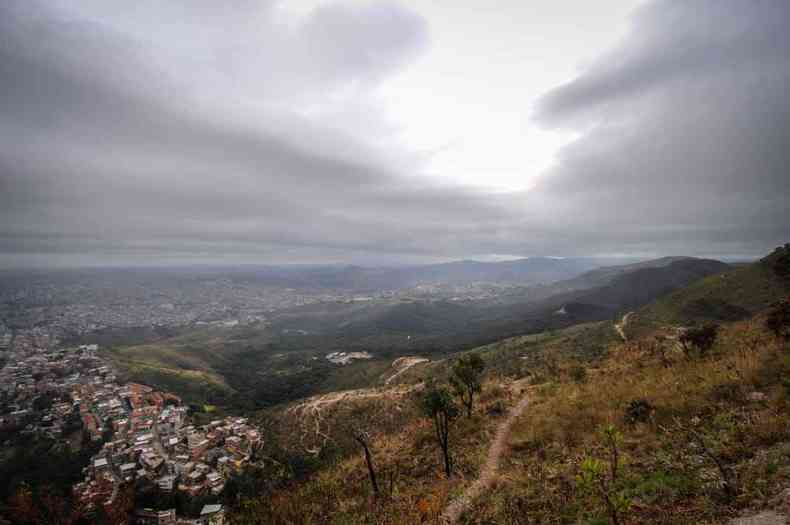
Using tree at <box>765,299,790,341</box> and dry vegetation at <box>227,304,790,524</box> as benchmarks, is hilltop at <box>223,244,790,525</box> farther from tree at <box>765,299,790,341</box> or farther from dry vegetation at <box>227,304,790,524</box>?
tree at <box>765,299,790,341</box>

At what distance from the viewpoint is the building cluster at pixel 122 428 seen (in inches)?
1243

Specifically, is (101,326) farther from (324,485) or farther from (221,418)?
(324,485)

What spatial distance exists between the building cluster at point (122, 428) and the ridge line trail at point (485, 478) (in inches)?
420

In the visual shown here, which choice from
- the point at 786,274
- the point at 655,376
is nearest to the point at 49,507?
the point at 655,376

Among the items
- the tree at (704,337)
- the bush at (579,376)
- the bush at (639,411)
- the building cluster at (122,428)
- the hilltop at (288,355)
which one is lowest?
the hilltop at (288,355)

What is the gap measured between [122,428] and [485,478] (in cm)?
6683

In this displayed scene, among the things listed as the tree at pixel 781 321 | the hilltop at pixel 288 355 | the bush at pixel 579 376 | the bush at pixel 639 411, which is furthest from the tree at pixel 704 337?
the hilltop at pixel 288 355

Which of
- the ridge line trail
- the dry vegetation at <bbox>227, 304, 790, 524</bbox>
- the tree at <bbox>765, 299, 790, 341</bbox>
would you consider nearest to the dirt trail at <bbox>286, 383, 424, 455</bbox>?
the dry vegetation at <bbox>227, 304, 790, 524</bbox>

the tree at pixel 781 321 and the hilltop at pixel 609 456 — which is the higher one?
the tree at pixel 781 321

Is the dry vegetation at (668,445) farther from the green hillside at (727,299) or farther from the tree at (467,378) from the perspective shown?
the green hillside at (727,299)

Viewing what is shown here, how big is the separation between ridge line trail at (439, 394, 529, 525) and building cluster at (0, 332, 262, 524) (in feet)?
35.0

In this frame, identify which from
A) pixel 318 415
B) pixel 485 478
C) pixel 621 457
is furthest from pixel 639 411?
pixel 318 415

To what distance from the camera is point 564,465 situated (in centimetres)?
1016

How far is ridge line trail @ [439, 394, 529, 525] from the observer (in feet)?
30.4
